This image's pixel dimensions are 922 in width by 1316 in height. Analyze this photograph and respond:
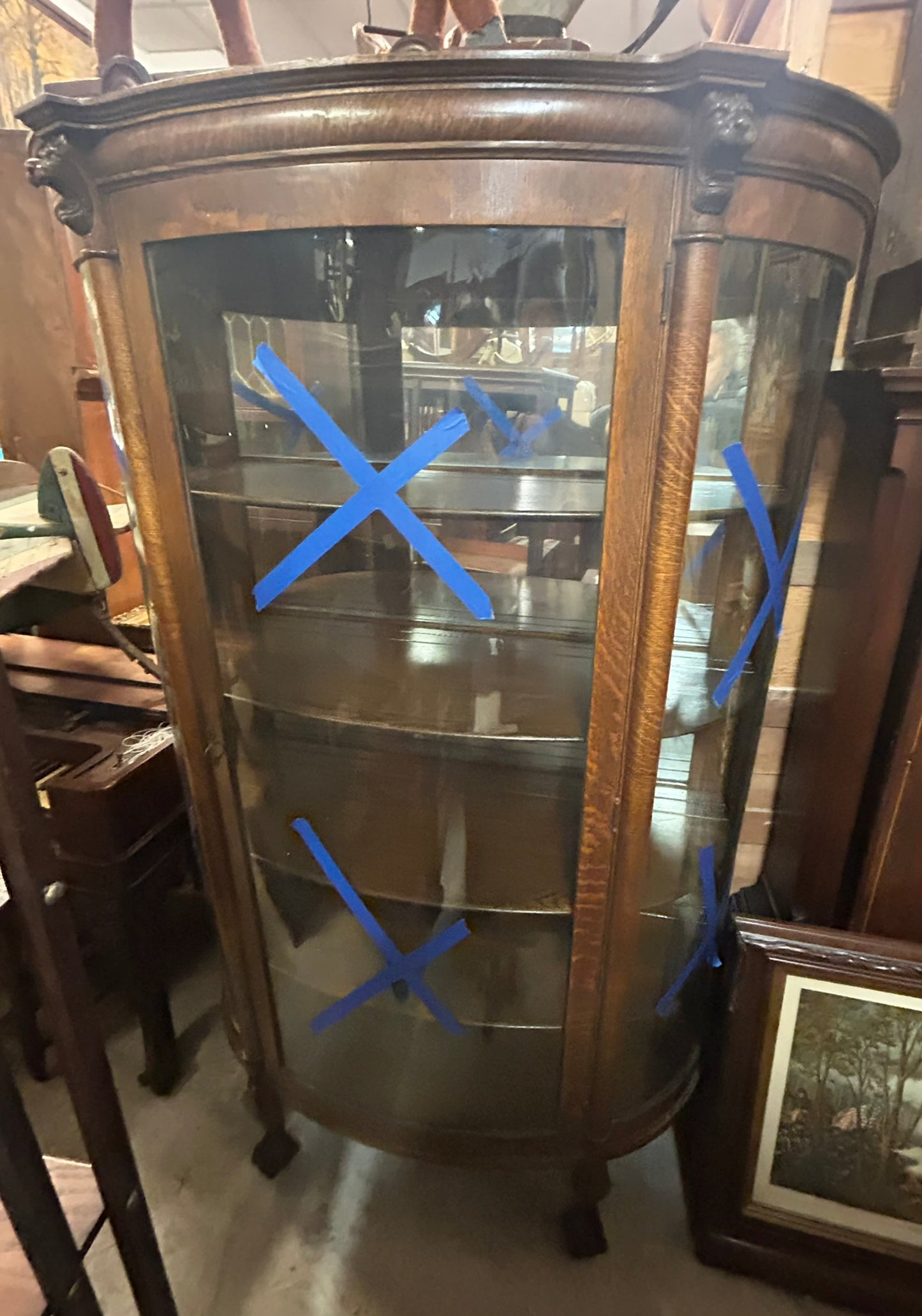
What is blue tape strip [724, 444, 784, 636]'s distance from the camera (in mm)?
760

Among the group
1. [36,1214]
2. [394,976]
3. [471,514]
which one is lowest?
[394,976]

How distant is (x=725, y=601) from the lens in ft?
2.85

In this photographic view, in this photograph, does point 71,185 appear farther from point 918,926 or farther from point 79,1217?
point 918,926

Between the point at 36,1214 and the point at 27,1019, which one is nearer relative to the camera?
the point at 36,1214

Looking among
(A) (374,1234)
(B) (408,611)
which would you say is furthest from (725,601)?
(A) (374,1234)

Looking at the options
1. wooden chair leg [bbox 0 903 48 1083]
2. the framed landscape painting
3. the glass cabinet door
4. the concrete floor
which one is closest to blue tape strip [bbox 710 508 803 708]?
the glass cabinet door

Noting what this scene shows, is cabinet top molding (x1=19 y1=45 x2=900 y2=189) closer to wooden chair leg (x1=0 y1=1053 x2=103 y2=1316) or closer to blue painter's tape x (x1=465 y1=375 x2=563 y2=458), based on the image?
blue painter's tape x (x1=465 y1=375 x2=563 y2=458)

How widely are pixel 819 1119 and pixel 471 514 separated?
95 cm

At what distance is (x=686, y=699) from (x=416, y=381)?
1.56ft

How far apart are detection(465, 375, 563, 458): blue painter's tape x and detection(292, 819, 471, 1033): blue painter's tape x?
554 mm

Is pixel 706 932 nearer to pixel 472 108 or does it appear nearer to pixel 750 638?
pixel 750 638

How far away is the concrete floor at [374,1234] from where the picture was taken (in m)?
1.09

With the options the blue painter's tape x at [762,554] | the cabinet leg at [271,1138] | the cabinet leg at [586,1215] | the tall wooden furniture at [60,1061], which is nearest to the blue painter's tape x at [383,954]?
the cabinet leg at [271,1138]

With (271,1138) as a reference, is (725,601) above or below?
above
